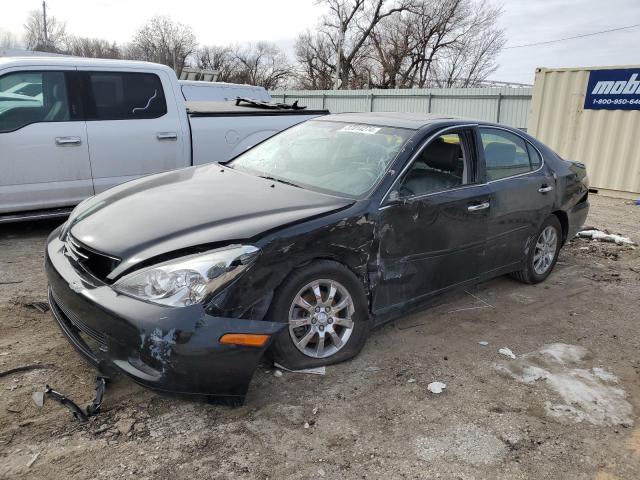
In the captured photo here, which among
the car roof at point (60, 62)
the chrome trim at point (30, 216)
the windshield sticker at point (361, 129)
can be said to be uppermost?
the car roof at point (60, 62)

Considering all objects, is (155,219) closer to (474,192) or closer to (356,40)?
(474,192)

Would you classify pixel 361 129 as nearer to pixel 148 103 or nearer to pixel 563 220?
pixel 563 220

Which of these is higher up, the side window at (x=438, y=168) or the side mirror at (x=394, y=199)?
the side window at (x=438, y=168)

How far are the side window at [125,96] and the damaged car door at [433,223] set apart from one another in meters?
3.73

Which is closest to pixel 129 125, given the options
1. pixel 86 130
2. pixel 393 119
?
pixel 86 130

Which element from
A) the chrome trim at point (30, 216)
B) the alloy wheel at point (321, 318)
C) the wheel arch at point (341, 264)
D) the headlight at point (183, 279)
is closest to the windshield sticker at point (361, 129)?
the wheel arch at point (341, 264)

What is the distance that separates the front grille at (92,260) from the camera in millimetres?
2838

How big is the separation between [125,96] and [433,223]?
4.09m

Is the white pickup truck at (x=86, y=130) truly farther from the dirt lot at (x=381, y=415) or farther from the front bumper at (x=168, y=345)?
the front bumper at (x=168, y=345)

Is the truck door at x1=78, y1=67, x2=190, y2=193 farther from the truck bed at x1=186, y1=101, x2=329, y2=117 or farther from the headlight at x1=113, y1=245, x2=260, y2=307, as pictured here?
the headlight at x1=113, y1=245, x2=260, y2=307

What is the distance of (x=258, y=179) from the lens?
385 centimetres

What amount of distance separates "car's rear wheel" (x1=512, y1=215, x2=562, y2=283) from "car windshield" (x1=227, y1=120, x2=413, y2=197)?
6.53ft

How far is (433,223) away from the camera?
12.3 feet

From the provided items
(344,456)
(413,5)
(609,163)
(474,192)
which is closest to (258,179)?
(474,192)
